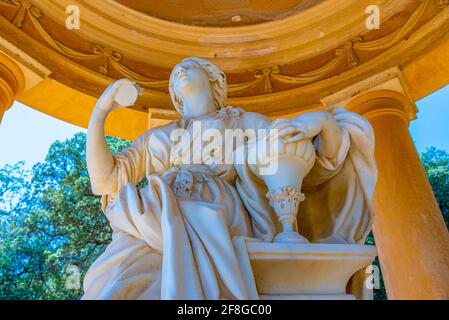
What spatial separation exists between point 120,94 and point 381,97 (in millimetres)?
6672

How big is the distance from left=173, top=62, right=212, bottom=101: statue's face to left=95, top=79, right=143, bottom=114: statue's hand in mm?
731

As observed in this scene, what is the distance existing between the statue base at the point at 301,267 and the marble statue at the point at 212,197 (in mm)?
113

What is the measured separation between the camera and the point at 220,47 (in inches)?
454

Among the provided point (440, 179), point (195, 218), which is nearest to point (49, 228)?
point (195, 218)

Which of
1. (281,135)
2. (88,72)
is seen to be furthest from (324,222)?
(88,72)

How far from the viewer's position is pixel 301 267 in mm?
2844

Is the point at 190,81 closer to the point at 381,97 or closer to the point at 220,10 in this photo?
the point at 381,97

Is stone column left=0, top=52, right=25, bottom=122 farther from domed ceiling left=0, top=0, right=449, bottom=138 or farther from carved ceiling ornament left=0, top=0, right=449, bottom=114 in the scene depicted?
carved ceiling ornament left=0, top=0, right=449, bottom=114

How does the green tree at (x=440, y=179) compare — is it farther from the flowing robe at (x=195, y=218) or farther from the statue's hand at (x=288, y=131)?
the statue's hand at (x=288, y=131)

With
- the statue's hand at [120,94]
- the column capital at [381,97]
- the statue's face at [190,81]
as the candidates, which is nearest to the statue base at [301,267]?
the statue's hand at [120,94]

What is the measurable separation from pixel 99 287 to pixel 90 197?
16.8 m

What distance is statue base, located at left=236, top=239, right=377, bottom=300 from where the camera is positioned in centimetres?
280

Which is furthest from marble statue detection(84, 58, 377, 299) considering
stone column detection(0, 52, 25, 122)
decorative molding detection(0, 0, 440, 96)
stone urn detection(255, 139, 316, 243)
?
decorative molding detection(0, 0, 440, 96)
